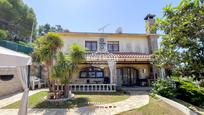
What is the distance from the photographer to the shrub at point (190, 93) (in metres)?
9.66

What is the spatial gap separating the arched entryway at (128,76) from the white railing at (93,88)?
4.19m

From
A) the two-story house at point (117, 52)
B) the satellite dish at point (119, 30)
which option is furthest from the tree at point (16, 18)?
the satellite dish at point (119, 30)

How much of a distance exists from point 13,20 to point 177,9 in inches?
1229

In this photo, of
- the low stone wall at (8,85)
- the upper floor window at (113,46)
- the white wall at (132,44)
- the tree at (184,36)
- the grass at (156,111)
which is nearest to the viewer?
the tree at (184,36)

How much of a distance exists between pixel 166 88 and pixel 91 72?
32.4ft

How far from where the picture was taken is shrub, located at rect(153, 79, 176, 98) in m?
10.4

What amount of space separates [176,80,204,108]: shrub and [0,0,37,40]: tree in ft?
84.2

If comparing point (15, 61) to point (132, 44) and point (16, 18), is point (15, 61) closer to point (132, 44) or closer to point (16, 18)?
point (132, 44)

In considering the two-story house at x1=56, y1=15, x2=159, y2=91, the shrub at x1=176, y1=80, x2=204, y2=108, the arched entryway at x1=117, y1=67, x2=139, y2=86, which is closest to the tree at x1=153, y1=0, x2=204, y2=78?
the shrub at x1=176, y1=80, x2=204, y2=108

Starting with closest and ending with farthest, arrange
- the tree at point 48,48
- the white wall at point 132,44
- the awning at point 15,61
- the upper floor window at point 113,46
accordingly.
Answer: the awning at point 15,61
the tree at point 48,48
the upper floor window at point 113,46
the white wall at point 132,44

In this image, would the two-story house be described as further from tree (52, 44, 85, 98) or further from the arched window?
tree (52, 44, 85, 98)

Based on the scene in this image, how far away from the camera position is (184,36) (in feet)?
13.8

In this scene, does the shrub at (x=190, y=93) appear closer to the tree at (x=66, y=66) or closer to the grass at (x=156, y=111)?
the grass at (x=156, y=111)

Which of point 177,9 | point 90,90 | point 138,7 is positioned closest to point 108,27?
point 138,7
